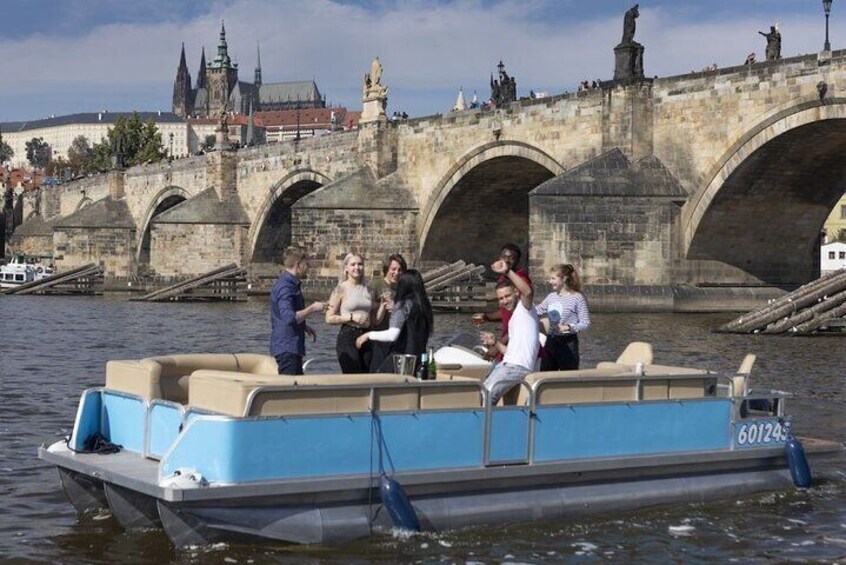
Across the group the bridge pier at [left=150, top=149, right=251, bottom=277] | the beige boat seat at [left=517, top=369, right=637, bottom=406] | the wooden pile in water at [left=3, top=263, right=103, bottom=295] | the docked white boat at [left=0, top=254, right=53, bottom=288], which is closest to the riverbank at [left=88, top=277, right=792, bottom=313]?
the beige boat seat at [left=517, top=369, right=637, bottom=406]

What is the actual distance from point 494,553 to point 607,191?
2166cm

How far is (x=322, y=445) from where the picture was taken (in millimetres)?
7379

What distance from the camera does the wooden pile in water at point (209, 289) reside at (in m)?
43.4

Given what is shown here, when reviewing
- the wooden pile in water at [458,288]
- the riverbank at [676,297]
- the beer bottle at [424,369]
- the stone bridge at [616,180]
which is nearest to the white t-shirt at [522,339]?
the beer bottle at [424,369]

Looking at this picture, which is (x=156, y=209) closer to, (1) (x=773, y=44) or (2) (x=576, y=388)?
(1) (x=773, y=44)

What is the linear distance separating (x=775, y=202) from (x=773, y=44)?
3.50m

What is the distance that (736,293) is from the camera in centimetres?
2966

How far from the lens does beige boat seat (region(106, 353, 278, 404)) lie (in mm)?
8070

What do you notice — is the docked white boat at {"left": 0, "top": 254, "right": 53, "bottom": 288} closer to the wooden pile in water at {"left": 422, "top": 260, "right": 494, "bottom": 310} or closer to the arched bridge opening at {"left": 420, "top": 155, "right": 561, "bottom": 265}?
the arched bridge opening at {"left": 420, "top": 155, "right": 561, "bottom": 265}

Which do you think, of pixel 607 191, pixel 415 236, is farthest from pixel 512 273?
pixel 415 236

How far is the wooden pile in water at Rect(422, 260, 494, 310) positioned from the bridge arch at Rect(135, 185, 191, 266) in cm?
2544

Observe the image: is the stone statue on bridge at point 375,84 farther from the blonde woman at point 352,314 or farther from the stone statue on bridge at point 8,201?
the stone statue on bridge at point 8,201

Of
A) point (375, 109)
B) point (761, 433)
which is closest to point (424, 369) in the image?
point (761, 433)

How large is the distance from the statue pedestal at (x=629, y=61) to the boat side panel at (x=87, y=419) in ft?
73.9
